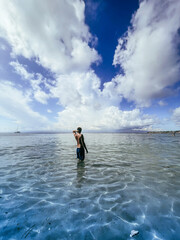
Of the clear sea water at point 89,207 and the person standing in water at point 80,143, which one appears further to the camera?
the person standing in water at point 80,143

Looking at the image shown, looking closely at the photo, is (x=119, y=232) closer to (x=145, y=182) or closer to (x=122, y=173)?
(x=145, y=182)

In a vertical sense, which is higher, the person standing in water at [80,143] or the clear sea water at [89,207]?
the person standing in water at [80,143]

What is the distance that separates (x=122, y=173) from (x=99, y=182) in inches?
85.4

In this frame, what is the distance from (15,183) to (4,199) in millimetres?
1469

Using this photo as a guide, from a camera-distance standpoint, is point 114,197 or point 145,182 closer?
point 114,197

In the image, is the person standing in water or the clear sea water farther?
the person standing in water

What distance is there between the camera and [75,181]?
6.14 meters

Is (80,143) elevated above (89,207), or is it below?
above

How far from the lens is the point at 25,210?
3.89 metres

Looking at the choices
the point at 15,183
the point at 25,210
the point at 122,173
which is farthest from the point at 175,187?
the point at 15,183

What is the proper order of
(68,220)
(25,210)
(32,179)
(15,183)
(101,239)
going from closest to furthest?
(101,239) < (68,220) < (25,210) < (15,183) < (32,179)

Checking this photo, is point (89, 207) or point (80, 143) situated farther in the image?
point (80, 143)

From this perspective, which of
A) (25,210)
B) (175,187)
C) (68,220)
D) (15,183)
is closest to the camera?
(68,220)

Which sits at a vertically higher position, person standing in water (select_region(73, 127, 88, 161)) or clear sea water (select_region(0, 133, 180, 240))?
person standing in water (select_region(73, 127, 88, 161))
